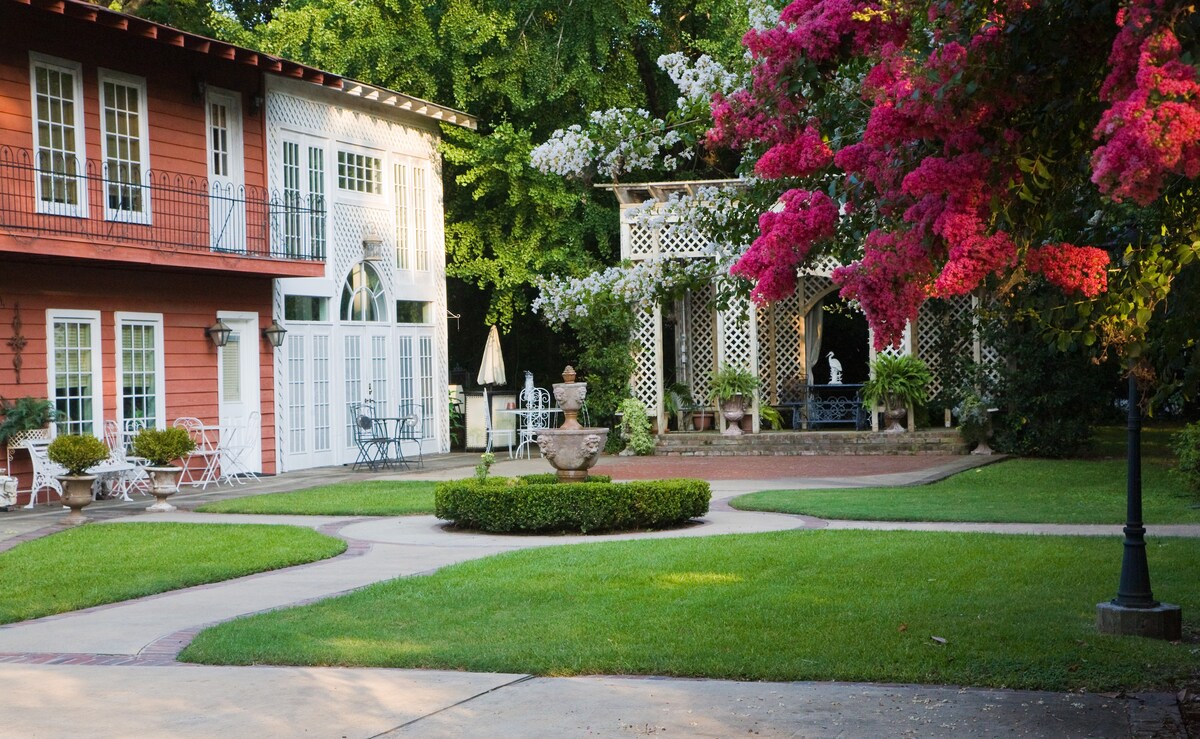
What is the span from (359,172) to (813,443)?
28.6 ft

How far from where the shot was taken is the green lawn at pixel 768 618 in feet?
21.7

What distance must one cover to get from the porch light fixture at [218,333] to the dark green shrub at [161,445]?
3164 mm

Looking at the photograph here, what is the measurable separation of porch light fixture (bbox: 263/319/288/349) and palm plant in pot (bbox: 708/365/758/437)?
7.44 m

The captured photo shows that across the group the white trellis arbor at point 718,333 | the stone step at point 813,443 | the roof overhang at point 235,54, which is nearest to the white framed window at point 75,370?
the roof overhang at point 235,54

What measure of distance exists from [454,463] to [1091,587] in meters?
13.9

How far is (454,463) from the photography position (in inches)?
842

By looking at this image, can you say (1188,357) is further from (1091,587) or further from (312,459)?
(312,459)

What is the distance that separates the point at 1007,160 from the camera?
4.94m

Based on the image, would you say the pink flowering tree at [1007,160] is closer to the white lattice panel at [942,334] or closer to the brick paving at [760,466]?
the brick paving at [760,466]

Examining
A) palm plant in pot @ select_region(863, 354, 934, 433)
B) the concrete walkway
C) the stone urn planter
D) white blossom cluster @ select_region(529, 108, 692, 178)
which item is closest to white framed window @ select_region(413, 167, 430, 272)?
the stone urn planter

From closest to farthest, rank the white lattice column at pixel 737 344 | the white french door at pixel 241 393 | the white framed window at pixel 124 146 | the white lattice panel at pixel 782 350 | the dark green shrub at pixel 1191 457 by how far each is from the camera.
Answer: the dark green shrub at pixel 1191 457, the white framed window at pixel 124 146, the white french door at pixel 241 393, the white lattice column at pixel 737 344, the white lattice panel at pixel 782 350

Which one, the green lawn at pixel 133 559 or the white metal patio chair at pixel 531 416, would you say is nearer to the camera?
the green lawn at pixel 133 559

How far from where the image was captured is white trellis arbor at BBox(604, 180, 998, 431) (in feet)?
73.9

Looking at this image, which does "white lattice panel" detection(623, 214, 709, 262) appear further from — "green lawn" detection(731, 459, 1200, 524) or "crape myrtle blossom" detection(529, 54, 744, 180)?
"crape myrtle blossom" detection(529, 54, 744, 180)
